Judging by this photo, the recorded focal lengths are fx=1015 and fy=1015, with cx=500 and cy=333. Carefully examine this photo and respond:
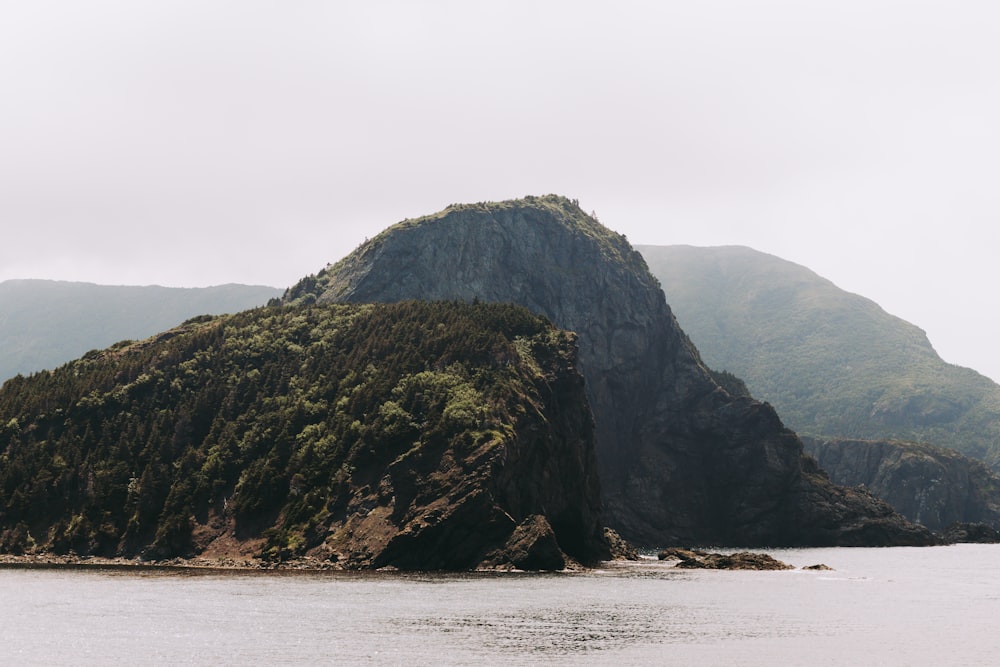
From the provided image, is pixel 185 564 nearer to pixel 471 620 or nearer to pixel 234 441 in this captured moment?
pixel 234 441

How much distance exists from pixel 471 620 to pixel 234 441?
10059 centimetres

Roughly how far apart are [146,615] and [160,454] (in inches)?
3636

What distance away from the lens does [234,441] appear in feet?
589

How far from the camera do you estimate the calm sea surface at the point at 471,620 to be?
72.8m

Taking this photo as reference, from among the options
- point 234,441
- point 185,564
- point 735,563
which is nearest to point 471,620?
point 185,564

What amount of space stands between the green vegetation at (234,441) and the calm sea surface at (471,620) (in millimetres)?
25427

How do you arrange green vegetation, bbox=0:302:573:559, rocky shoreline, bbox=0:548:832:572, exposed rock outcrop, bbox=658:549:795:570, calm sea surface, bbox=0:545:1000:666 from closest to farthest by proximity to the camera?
calm sea surface, bbox=0:545:1000:666
rocky shoreline, bbox=0:548:832:572
green vegetation, bbox=0:302:573:559
exposed rock outcrop, bbox=658:549:795:570

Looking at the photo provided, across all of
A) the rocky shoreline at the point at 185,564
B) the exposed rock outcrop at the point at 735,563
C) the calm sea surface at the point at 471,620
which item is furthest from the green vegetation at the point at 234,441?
the exposed rock outcrop at the point at 735,563

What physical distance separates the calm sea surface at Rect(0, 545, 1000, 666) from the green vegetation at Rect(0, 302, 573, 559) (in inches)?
1001

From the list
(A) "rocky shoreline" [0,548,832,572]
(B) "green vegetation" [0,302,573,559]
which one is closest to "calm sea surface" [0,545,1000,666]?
(A) "rocky shoreline" [0,548,832,572]

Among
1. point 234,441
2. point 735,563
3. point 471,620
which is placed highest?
point 234,441

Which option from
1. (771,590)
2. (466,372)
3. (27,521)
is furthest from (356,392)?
(771,590)

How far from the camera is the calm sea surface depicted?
7281 cm

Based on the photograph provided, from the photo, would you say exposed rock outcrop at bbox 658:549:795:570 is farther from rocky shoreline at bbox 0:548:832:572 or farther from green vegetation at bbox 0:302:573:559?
green vegetation at bbox 0:302:573:559
